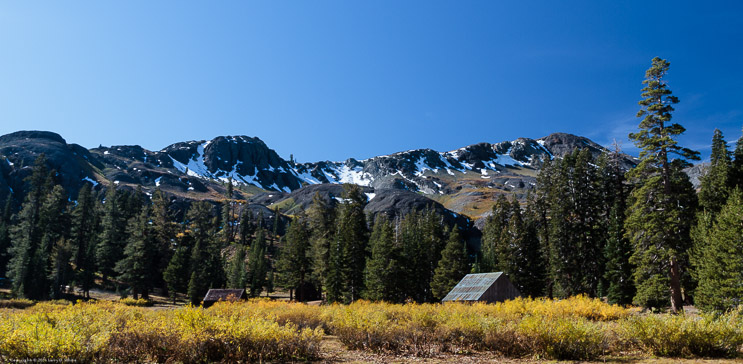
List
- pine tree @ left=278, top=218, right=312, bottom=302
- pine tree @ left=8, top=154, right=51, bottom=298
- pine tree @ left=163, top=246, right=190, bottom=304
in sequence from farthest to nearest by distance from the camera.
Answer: pine tree @ left=163, top=246, right=190, bottom=304 < pine tree @ left=278, top=218, right=312, bottom=302 < pine tree @ left=8, top=154, right=51, bottom=298

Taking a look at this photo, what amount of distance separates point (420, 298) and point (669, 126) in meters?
37.3

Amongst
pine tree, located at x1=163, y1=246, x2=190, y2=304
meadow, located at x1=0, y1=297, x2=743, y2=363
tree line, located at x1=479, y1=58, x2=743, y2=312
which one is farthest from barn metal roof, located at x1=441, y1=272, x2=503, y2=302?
pine tree, located at x1=163, y1=246, x2=190, y2=304

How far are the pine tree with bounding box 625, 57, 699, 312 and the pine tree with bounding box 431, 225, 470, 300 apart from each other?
69.1ft

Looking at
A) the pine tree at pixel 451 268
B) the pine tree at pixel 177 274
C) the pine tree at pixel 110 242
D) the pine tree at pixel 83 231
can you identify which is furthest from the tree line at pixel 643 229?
the pine tree at pixel 83 231

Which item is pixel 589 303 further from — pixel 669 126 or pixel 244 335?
pixel 244 335

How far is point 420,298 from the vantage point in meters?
55.3

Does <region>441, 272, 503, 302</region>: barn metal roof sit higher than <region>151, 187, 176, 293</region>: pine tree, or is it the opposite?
<region>151, 187, 176, 293</region>: pine tree

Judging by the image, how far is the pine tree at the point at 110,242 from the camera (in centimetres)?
6019

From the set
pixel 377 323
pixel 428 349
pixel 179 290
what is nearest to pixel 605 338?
pixel 428 349

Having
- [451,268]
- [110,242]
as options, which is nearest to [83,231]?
[110,242]

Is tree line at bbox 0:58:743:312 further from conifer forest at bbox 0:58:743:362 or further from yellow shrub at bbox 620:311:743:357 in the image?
yellow shrub at bbox 620:311:743:357

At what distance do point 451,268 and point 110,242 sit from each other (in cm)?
5163

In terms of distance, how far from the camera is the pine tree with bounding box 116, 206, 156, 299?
53.4 meters

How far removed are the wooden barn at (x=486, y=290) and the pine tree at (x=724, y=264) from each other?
12209 mm
